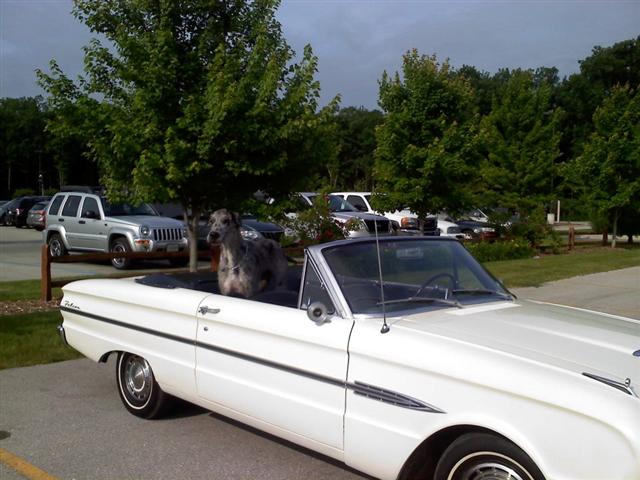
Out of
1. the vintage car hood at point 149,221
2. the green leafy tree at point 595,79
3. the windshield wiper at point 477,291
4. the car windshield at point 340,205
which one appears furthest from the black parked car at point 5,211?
the green leafy tree at point 595,79

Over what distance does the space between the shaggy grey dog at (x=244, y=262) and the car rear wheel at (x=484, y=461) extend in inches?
108

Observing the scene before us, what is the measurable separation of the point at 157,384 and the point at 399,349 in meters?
2.52

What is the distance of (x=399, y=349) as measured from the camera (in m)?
3.64

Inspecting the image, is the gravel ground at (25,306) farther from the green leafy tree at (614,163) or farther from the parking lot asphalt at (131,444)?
the green leafy tree at (614,163)

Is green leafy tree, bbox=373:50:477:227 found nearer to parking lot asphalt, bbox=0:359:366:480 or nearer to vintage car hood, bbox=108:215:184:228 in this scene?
vintage car hood, bbox=108:215:184:228

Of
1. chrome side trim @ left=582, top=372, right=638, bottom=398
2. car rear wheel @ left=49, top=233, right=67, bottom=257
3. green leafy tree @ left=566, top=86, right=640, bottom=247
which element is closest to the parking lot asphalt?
chrome side trim @ left=582, top=372, right=638, bottom=398

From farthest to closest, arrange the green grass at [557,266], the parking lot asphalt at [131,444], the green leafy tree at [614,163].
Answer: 1. the green leafy tree at [614,163]
2. the green grass at [557,266]
3. the parking lot asphalt at [131,444]

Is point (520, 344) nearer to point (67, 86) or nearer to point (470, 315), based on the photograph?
point (470, 315)

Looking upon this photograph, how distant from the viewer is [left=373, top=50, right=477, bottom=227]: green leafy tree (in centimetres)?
1828

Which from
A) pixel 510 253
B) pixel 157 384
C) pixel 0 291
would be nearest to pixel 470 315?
pixel 157 384

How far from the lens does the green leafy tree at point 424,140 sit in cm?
1828

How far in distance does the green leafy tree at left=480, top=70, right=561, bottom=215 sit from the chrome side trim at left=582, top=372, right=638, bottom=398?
24213 mm

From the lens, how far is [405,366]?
11.8ft

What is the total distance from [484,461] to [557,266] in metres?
15.7
